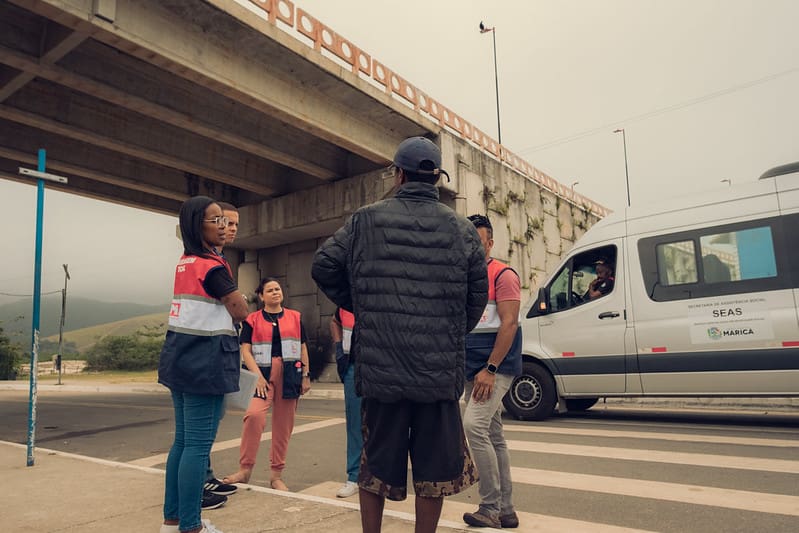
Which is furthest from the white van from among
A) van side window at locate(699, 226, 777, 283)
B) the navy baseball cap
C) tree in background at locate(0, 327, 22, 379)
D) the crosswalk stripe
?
tree in background at locate(0, 327, 22, 379)

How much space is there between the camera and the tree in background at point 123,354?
5444 centimetres

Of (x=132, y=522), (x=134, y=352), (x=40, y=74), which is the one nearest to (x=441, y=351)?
(x=132, y=522)

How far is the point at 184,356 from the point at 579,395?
6318mm

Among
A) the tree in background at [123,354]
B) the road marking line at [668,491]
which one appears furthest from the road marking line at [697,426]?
the tree in background at [123,354]

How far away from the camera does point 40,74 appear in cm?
1077

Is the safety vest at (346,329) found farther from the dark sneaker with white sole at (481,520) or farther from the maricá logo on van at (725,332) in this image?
the maricá logo on van at (725,332)

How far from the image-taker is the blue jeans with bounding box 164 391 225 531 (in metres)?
2.75

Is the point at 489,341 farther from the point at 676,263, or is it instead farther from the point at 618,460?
the point at 676,263

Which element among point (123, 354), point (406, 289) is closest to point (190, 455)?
point (406, 289)

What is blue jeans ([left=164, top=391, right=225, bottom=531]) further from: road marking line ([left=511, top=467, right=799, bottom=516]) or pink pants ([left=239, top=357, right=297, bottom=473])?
road marking line ([left=511, top=467, right=799, bottom=516])

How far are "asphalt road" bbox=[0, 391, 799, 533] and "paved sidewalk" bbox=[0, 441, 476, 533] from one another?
0.70 meters

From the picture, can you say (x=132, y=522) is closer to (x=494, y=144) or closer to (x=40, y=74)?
(x=40, y=74)

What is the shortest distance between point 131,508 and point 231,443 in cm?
330

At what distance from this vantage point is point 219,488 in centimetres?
399
